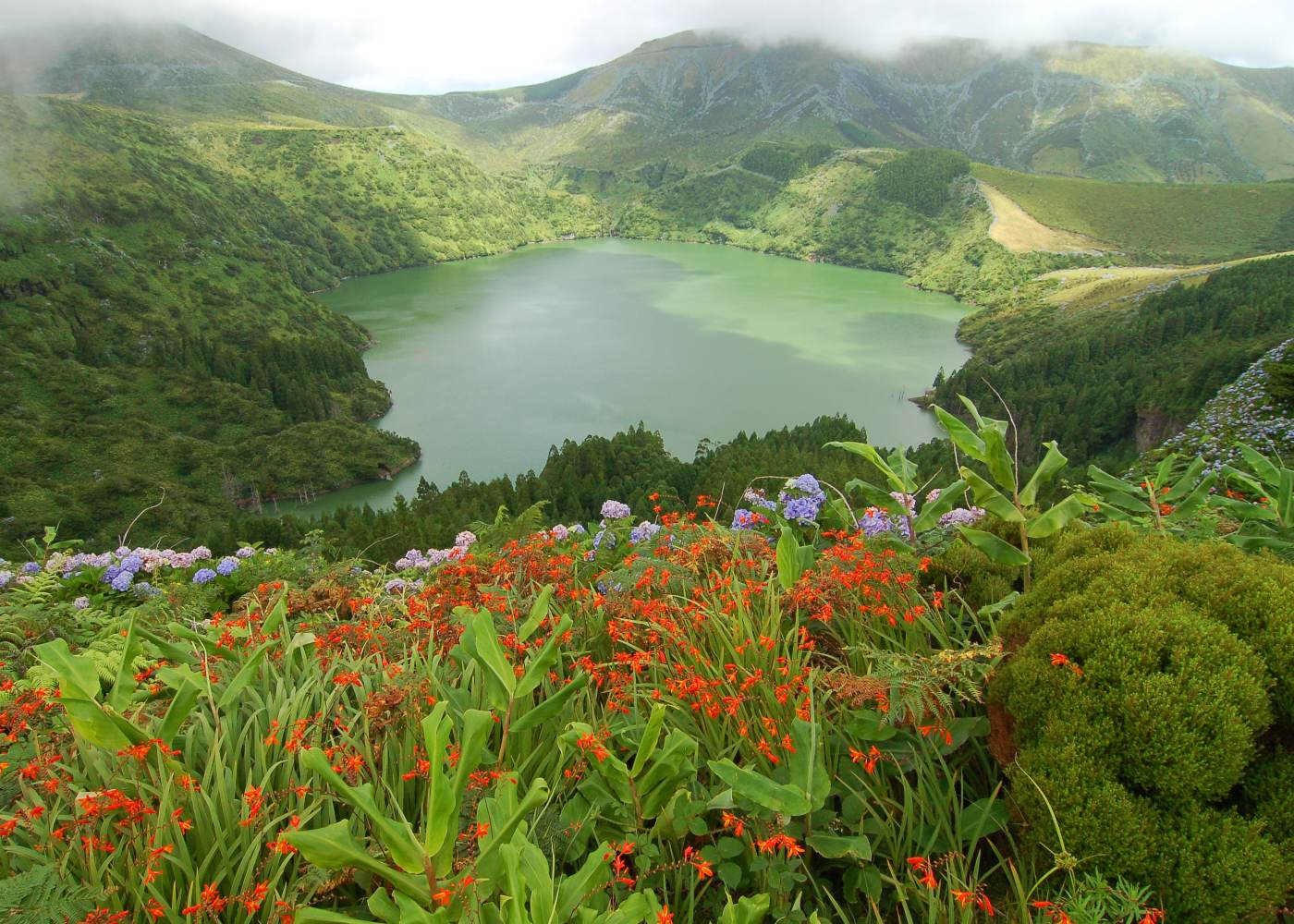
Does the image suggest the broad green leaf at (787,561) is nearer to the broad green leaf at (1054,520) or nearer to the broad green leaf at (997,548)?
the broad green leaf at (997,548)

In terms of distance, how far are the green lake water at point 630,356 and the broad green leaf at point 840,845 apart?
2345 inches

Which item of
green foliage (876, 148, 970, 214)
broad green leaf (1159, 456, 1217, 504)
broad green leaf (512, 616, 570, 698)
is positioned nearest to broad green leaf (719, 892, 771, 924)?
broad green leaf (512, 616, 570, 698)

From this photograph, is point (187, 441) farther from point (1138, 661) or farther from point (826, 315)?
point (826, 315)

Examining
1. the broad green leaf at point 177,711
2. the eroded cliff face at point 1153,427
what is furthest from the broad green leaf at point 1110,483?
the eroded cliff face at point 1153,427

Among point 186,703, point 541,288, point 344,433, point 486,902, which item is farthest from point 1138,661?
point 541,288

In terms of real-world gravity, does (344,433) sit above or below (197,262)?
below

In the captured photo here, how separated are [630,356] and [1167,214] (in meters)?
126

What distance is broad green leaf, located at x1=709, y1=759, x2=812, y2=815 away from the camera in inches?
79.0

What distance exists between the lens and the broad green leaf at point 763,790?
6.58ft

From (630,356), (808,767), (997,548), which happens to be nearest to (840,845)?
(808,767)

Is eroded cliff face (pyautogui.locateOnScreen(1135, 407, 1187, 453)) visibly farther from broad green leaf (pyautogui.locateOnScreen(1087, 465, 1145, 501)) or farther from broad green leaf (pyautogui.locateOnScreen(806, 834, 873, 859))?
broad green leaf (pyautogui.locateOnScreen(806, 834, 873, 859))

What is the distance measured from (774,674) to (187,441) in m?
80.0

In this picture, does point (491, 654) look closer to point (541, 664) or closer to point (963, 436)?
point (541, 664)

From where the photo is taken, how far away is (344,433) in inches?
2699
